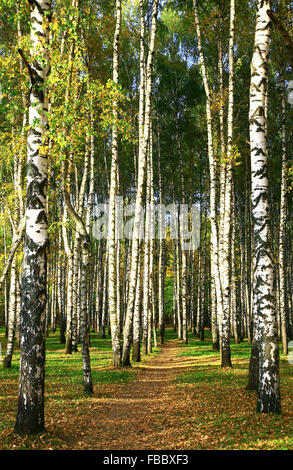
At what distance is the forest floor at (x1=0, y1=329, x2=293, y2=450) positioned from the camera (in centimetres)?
597

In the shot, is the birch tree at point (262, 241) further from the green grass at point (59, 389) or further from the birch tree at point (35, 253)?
the birch tree at point (35, 253)

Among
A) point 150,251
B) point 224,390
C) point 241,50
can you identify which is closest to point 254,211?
point 224,390

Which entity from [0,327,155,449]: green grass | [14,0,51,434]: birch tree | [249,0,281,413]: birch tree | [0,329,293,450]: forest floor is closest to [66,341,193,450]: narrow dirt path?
[0,329,293,450]: forest floor

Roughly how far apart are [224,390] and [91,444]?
4.76 m

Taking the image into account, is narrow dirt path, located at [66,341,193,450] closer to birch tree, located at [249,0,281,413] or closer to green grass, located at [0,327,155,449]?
green grass, located at [0,327,155,449]

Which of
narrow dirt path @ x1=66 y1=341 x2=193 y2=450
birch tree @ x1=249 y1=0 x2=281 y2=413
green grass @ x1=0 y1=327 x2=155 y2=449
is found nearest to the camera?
green grass @ x1=0 y1=327 x2=155 y2=449

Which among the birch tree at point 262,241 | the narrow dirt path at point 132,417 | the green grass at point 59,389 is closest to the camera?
the green grass at point 59,389

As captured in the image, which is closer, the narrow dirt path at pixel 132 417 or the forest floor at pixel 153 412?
the forest floor at pixel 153 412

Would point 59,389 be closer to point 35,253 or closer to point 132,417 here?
point 132,417

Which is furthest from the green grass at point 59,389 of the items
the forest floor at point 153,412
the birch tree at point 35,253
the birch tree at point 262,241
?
the birch tree at point 262,241

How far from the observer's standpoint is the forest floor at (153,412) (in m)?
5.97

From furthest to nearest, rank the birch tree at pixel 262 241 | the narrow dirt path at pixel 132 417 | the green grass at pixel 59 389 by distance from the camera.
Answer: the birch tree at pixel 262 241, the narrow dirt path at pixel 132 417, the green grass at pixel 59 389

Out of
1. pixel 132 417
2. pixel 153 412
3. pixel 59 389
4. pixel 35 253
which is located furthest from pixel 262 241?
pixel 59 389

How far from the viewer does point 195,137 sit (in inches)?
1168
